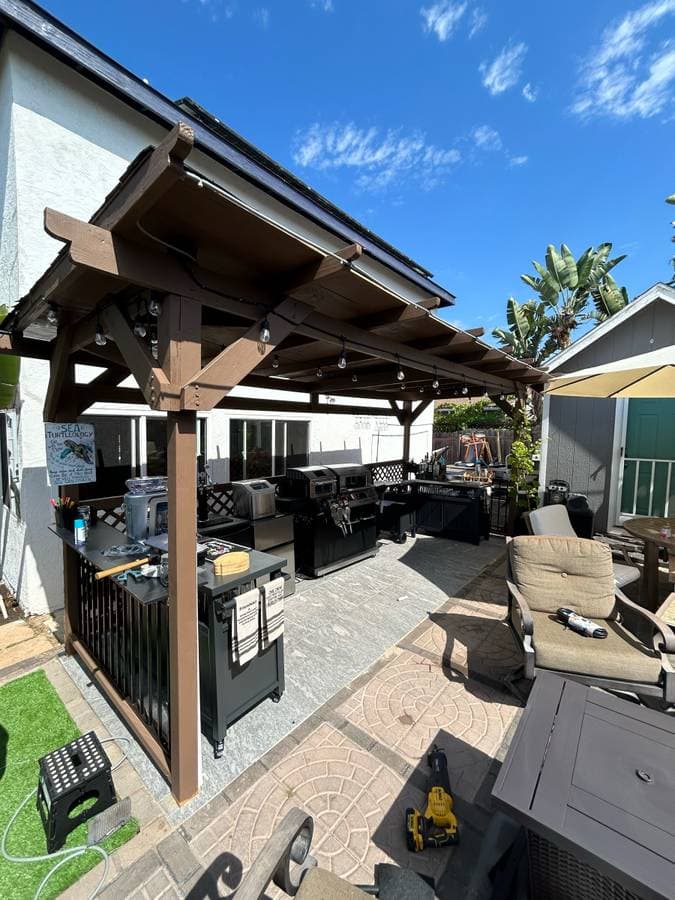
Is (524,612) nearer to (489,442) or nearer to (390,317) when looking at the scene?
(390,317)

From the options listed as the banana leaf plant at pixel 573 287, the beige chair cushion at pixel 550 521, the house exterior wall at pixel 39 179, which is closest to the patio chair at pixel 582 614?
the beige chair cushion at pixel 550 521

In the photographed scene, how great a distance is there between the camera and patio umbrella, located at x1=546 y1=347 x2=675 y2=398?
4789mm

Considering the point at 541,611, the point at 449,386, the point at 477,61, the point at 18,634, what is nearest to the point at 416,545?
the point at 449,386

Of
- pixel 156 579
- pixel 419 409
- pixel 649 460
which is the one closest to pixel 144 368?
pixel 156 579

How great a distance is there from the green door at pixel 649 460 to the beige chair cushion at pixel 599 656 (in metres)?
4.63

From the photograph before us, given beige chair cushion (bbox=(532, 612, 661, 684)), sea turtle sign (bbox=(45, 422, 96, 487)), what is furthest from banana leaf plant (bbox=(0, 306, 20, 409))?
beige chair cushion (bbox=(532, 612, 661, 684))

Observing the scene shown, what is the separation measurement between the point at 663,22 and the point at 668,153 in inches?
228

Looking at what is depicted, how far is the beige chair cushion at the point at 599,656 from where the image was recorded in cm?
279

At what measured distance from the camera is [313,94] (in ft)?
28.8

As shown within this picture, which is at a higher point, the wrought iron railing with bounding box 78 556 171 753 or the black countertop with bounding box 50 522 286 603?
the black countertop with bounding box 50 522 286 603

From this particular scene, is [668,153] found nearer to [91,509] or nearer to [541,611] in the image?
[541,611]

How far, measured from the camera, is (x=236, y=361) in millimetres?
2299

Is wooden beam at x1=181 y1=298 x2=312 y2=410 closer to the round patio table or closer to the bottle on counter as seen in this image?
the bottle on counter

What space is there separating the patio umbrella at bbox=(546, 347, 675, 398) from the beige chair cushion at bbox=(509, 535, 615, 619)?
7.65 feet
